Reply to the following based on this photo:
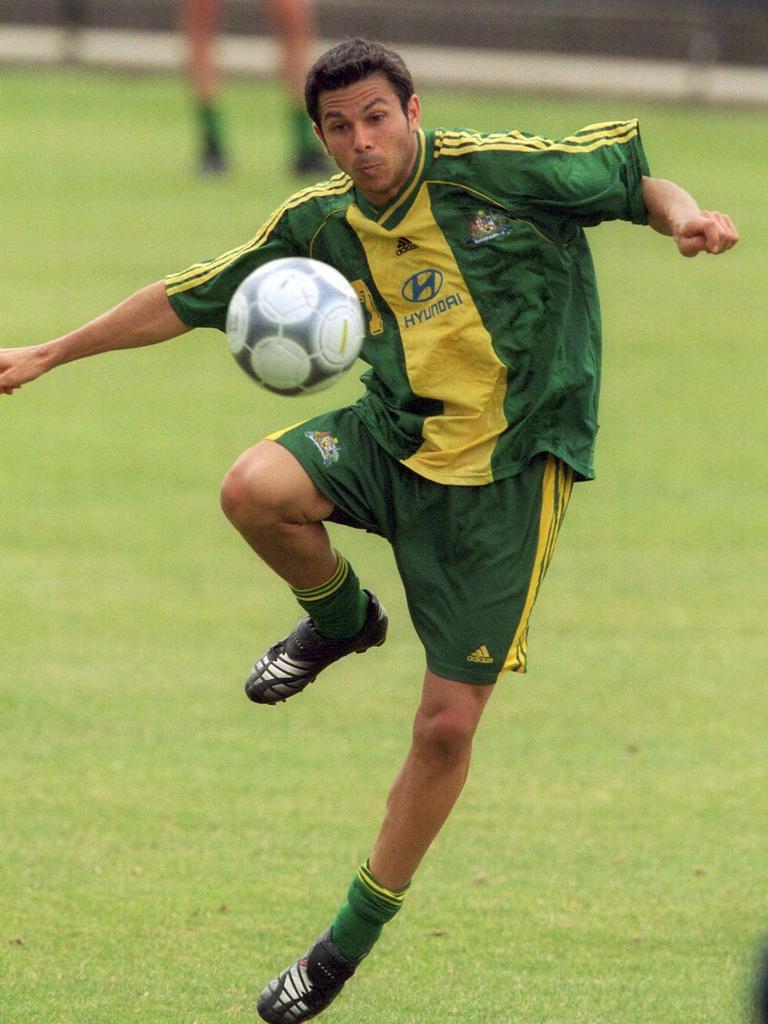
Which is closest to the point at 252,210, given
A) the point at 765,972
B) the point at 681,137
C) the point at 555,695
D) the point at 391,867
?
the point at 681,137

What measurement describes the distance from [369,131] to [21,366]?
1.15 m

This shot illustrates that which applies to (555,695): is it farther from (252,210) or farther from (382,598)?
(252,210)

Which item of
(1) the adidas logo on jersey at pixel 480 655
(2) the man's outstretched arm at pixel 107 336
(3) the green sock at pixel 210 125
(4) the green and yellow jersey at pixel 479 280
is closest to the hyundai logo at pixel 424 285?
(4) the green and yellow jersey at pixel 479 280

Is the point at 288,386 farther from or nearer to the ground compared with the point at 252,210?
farther from the ground

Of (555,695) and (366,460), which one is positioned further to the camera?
(555,695)

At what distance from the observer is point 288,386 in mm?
4645

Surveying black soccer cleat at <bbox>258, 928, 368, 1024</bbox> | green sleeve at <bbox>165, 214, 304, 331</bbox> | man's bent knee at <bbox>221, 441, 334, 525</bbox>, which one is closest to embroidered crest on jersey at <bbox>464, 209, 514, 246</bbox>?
green sleeve at <bbox>165, 214, 304, 331</bbox>

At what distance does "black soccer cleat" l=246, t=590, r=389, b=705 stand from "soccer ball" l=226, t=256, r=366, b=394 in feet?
3.36

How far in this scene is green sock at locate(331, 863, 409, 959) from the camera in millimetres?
5086

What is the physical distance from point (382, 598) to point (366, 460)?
405 centimetres

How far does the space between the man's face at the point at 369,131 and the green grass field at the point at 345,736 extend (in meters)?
2.28

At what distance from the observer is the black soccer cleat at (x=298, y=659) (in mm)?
5488

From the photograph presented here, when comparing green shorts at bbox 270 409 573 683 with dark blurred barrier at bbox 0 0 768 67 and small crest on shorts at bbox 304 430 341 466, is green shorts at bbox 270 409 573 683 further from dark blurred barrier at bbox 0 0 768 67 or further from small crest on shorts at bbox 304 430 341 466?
dark blurred barrier at bbox 0 0 768 67

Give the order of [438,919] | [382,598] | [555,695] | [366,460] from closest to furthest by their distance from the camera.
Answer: [366,460], [438,919], [555,695], [382,598]
